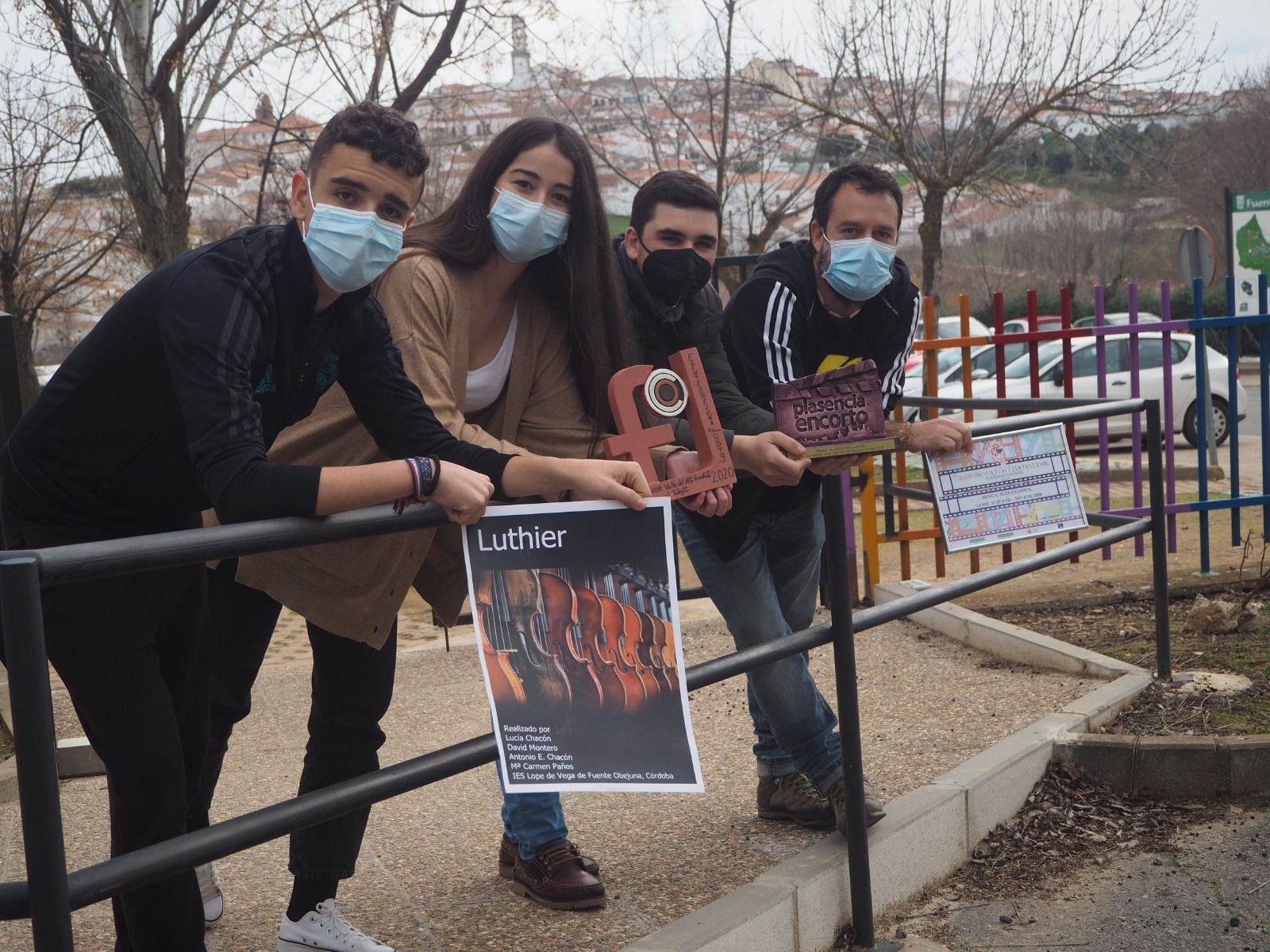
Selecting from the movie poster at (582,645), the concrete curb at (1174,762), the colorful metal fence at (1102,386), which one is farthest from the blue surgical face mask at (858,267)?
the colorful metal fence at (1102,386)

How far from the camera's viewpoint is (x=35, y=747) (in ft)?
5.53

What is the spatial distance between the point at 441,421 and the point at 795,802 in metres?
1.61

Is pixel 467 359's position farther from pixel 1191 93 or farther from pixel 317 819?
pixel 1191 93

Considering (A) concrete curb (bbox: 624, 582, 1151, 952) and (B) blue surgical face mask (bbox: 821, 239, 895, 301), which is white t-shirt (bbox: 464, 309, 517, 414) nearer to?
(B) blue surgical face mask (bbox: 821, 239, 895, 301)

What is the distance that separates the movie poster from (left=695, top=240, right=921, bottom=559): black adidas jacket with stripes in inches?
38.7

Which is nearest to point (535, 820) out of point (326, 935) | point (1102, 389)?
point (326, 935)

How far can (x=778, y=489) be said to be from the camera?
3361mm

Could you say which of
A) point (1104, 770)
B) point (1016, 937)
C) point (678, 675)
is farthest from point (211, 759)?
point (1104, 770)

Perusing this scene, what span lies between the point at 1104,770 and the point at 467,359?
256 cm

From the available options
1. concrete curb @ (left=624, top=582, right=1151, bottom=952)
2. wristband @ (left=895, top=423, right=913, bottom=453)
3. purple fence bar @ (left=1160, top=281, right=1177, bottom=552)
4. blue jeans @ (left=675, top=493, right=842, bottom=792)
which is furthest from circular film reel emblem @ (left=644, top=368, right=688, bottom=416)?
purple fence bar @ (left=1160, top=281, right=1177, bottom=552)

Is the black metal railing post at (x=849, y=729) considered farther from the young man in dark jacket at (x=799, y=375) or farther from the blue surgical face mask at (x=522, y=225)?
the blue surgical face mask at (x=522, y=225)

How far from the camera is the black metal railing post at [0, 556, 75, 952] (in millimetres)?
1674

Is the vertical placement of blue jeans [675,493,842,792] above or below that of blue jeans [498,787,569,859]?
above

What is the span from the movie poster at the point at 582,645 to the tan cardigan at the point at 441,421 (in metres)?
0.26
